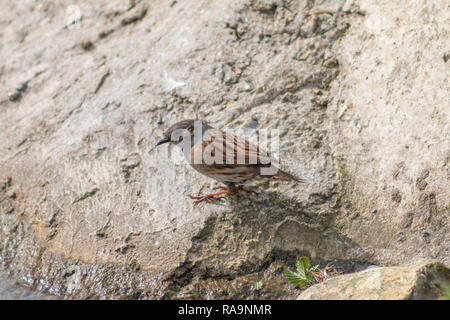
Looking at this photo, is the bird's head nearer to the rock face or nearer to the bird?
the bird

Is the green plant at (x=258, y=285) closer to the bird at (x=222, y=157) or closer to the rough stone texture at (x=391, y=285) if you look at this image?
the rough stone texture at (x=391, y=285)

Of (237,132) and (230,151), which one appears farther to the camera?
(237,132)

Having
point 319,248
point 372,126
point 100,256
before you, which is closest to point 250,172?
point 319,248

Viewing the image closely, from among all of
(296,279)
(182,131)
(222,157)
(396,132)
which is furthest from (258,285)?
(396,132)

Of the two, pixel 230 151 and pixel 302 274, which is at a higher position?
pixel 230 151

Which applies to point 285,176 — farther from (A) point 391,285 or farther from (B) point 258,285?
(A) point 391,285

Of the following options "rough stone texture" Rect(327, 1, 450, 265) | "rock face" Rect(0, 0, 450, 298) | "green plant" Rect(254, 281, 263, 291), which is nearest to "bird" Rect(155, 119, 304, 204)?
"rock face" Rect(0, 0, 450, 298)
